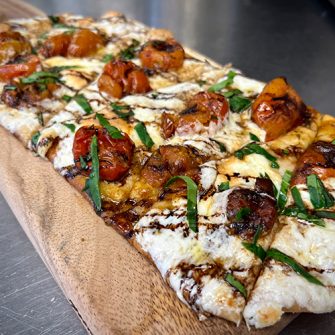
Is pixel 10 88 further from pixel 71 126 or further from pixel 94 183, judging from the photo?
pixel 94 183

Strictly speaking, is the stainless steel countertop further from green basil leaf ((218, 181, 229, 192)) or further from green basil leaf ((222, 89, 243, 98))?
green basil leaf ((222, 89, 243, 98))

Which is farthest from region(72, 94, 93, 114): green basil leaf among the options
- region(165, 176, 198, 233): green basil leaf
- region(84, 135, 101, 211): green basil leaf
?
region(165, 176, 198, 233): green basil leaf

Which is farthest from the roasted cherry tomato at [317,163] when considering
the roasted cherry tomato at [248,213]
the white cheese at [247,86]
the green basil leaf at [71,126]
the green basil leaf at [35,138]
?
the green basil leaf at [35,138]

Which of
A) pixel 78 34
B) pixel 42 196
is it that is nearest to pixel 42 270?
pixel 42 196

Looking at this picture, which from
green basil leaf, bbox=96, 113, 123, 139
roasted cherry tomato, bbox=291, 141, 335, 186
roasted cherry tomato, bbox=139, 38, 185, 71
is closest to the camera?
roasted cherry tomato, bbox=291, 141, 335, 186

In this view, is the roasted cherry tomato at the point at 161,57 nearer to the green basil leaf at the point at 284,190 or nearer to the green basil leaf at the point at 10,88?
the green basil leaf at the point at 10,88

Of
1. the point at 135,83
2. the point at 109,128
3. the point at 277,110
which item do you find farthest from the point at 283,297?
the point at 135,83
